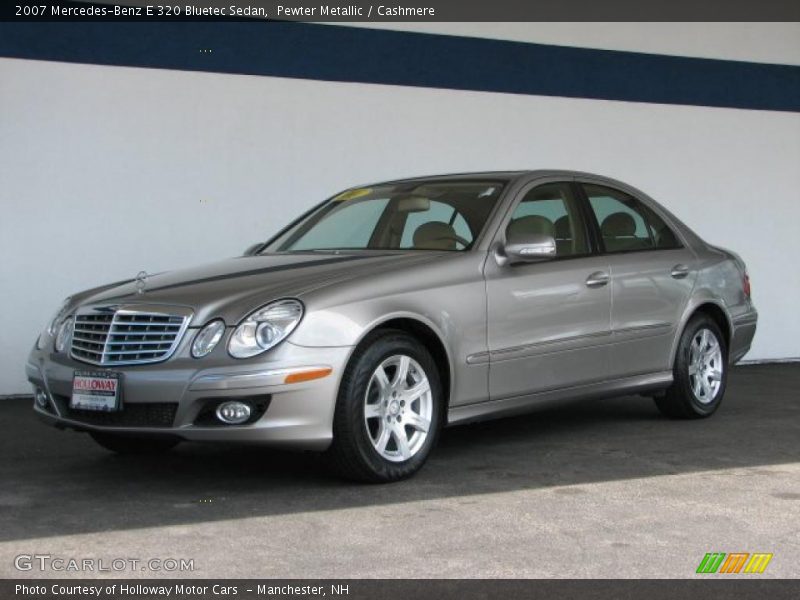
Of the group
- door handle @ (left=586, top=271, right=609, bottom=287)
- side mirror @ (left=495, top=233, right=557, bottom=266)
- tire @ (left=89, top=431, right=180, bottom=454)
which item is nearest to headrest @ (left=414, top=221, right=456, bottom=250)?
side mirror @ (left=495, top=233, right=557, bottom=266)

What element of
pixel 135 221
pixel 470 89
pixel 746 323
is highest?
pixel 470 89

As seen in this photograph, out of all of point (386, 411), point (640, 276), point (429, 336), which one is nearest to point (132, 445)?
point (386, 411)

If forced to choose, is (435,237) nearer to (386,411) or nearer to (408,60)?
(386,411)

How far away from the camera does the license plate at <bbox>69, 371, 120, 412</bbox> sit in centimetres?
534

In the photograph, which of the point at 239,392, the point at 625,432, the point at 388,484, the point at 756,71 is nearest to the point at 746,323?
the point at 625,432

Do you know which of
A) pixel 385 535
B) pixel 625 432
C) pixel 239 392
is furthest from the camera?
pixel 625 432

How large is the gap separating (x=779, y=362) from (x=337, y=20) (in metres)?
5.36

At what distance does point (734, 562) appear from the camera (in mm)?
4207

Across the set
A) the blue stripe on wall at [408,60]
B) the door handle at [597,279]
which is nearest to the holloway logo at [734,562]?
the door handle at [597,279]

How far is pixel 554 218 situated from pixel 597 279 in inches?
15.7

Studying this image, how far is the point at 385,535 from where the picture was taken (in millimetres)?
4594

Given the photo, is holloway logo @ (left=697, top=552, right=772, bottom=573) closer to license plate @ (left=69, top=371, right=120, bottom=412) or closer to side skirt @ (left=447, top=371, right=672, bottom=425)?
side skirt @ (left=447, top=371, right=672, bottom=425)

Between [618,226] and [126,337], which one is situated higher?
[618,226]
